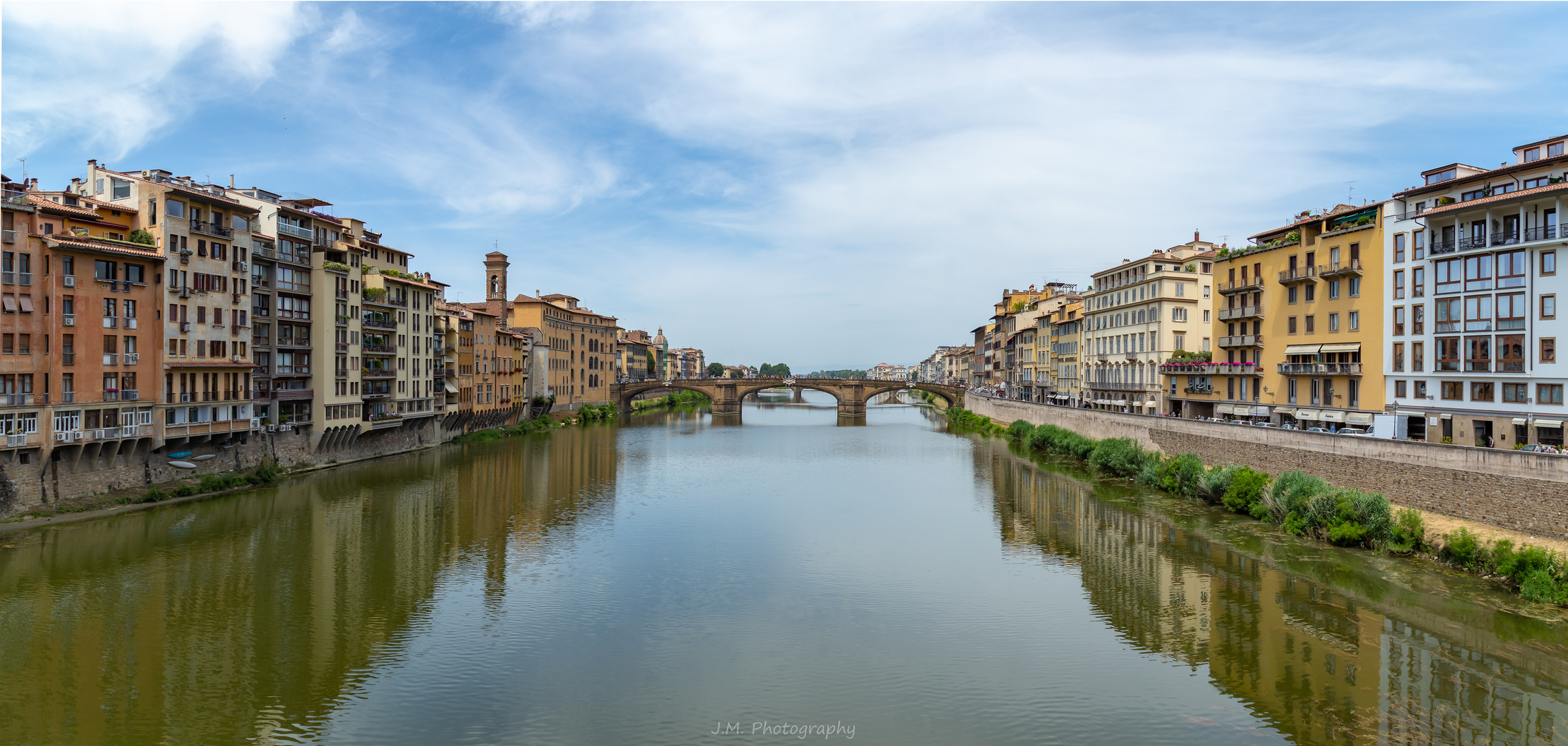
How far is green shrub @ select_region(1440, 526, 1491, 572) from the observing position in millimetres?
23250

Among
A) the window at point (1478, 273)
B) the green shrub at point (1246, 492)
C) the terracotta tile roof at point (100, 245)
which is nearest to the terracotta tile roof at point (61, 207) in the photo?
the terracotta tile roof at point (100, 245)

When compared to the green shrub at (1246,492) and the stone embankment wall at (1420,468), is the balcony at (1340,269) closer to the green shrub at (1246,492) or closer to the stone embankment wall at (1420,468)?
the stone embankment wall at (1420,468)

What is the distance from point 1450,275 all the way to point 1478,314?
6.11 feet

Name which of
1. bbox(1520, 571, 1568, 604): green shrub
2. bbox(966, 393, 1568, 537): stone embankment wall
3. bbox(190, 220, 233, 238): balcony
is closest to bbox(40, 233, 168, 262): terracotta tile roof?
bbox(190, 220, 233, 238): balcony

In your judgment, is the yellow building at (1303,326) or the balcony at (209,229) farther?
the yellow building at (1303,326)

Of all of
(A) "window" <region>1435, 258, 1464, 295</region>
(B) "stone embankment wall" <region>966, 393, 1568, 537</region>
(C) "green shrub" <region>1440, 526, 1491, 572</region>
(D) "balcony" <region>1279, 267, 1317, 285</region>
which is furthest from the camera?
(D) "balcony" <region>1279, 267, 1317, 285</region>

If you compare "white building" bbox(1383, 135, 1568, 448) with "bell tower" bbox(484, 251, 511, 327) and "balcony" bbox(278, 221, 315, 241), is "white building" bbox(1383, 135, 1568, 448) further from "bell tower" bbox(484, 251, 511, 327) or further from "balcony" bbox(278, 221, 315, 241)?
"bell tower" bbox(484, 251, 511, 327)

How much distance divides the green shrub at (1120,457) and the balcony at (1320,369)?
7.61 m

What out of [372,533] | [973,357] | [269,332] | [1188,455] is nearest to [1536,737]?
[1188,455]

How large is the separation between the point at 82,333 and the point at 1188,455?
4595cm

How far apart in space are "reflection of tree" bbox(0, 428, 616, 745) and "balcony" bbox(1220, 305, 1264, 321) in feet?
113

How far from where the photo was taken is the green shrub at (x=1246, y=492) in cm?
3206

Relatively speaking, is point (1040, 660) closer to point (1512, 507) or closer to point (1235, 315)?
point (1512, 507)

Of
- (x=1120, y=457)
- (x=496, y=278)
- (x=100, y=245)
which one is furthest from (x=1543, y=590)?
(x=496, y=278)
